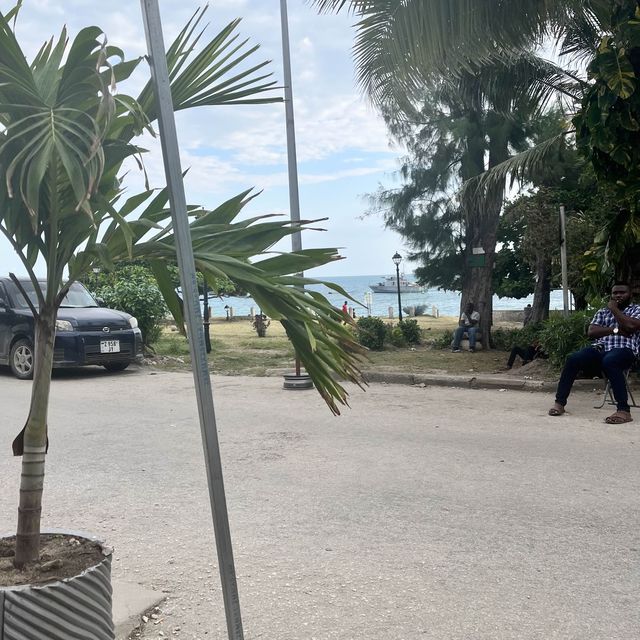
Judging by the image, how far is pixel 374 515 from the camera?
4.95m

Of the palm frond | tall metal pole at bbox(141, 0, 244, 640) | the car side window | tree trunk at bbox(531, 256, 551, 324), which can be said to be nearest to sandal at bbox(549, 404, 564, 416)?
the palm frond

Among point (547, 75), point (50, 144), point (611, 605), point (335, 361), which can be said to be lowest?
point (611, 605)

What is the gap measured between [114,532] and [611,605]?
295 cm

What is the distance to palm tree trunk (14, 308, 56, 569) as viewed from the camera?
286cm

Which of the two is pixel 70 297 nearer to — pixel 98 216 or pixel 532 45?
pixel 532 45

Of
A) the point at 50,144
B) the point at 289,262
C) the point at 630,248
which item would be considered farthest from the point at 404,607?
the point at 630,248

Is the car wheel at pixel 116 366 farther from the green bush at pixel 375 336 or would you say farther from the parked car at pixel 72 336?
the green bush at pixel 375 336

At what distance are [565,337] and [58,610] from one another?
10252 millimetres

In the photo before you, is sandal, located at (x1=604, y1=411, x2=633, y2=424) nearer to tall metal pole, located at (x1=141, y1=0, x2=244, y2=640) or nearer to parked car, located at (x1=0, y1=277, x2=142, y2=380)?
tall metal pole, located at (x1=141, y1=0, x2=244, y2=640)

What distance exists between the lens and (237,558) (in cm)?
423

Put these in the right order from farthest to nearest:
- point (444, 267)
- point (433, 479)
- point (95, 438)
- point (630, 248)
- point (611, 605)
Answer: point (444, 267) < point (630, 248) < point (95, 438) < point (433, 479) < point (611, 605)

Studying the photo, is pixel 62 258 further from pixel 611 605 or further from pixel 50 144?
pixel 611 605

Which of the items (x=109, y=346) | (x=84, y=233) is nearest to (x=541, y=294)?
(x=109, y=346)

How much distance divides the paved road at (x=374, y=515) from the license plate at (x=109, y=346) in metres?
3.90
